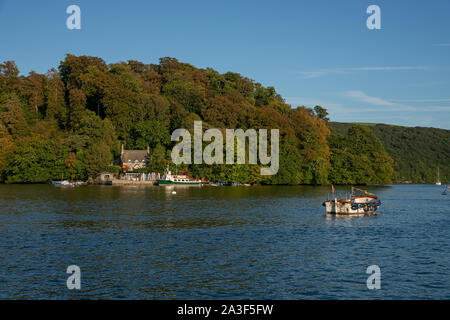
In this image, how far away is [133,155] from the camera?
153m

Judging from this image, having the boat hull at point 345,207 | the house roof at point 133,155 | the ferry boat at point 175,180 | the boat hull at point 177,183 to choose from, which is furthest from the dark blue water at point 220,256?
the house roof at point 133,155

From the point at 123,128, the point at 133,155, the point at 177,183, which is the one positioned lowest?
the point at 177,183

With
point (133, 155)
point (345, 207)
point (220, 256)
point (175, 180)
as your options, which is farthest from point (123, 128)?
point (220, 256)

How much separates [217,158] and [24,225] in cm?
10186

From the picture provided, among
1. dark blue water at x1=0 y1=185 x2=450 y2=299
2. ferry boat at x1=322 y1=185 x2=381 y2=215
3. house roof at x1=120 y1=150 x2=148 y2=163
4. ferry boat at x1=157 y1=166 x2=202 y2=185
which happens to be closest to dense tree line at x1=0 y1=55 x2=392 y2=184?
house roof at x1=120 y1=150 x2=148 y2=163

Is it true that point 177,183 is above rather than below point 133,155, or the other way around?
below

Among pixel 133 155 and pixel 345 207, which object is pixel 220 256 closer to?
pixel 345 207

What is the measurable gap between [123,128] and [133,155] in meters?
12.5

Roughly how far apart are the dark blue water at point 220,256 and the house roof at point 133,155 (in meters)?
101

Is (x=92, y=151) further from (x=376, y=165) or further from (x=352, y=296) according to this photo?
(x=352, y=296)

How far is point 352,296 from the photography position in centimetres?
2116

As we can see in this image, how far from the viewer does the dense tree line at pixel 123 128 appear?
144 meters

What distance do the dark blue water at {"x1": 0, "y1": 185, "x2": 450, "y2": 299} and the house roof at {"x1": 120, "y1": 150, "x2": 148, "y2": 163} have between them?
330 ft
